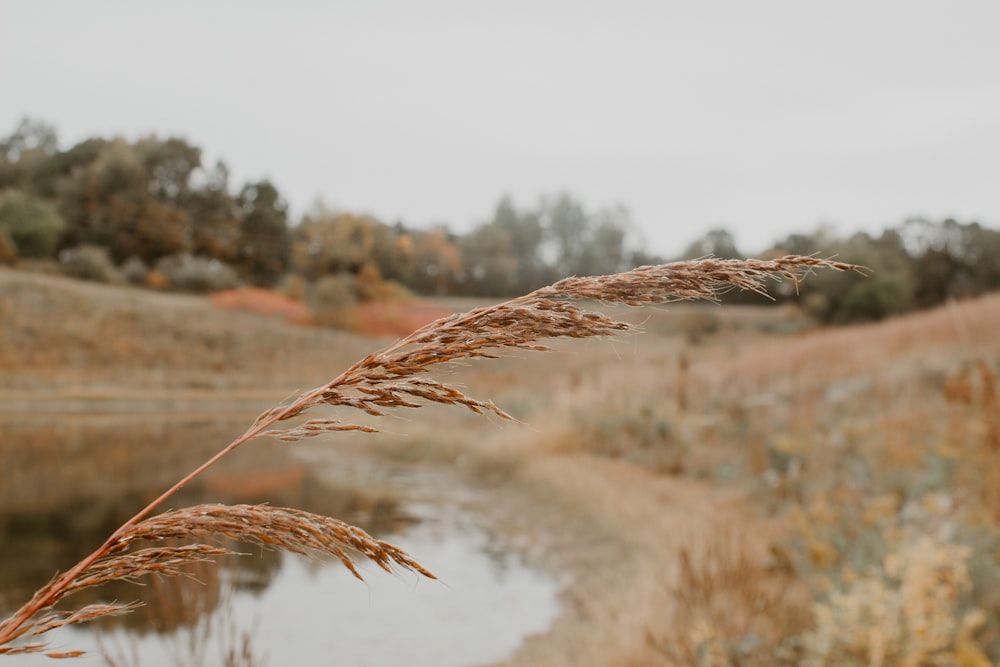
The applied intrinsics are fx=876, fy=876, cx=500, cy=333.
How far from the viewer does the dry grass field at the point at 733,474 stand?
354cm

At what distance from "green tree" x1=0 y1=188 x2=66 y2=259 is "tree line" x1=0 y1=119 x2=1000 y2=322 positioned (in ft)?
0.19

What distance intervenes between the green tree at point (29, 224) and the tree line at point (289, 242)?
0.06 meters

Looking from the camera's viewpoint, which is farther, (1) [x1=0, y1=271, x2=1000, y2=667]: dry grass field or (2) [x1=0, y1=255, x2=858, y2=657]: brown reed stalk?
(1) [x1=0, y1=271, x2=1000, y2=667]: dry grass field

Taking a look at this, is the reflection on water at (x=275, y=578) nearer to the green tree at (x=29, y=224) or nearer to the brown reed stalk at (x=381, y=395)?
the brown reed stalk at (x=381, y=395)

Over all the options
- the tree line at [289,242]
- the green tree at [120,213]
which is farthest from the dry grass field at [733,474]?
the green tree at [120,213]

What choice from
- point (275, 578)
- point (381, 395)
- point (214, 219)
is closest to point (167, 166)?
point (214, 219)

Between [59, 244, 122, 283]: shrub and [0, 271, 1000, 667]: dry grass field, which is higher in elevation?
[59, 244, 122, 283]: shrub

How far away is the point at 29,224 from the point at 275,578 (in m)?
36.3

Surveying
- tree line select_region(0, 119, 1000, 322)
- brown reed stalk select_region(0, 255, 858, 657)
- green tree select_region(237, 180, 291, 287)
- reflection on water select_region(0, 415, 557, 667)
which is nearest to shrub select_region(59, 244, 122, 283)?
tree line select_region(0, 119, 1000, 322)

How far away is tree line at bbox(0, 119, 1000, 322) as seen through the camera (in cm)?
3422

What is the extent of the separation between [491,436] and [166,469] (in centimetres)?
566

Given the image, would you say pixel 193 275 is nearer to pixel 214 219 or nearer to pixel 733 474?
pixel 214 219

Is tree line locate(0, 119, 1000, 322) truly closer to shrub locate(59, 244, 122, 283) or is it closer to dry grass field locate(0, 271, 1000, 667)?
shrub locate(59, 244, 122, 283)

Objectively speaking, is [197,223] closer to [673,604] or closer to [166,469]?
[166,469]
